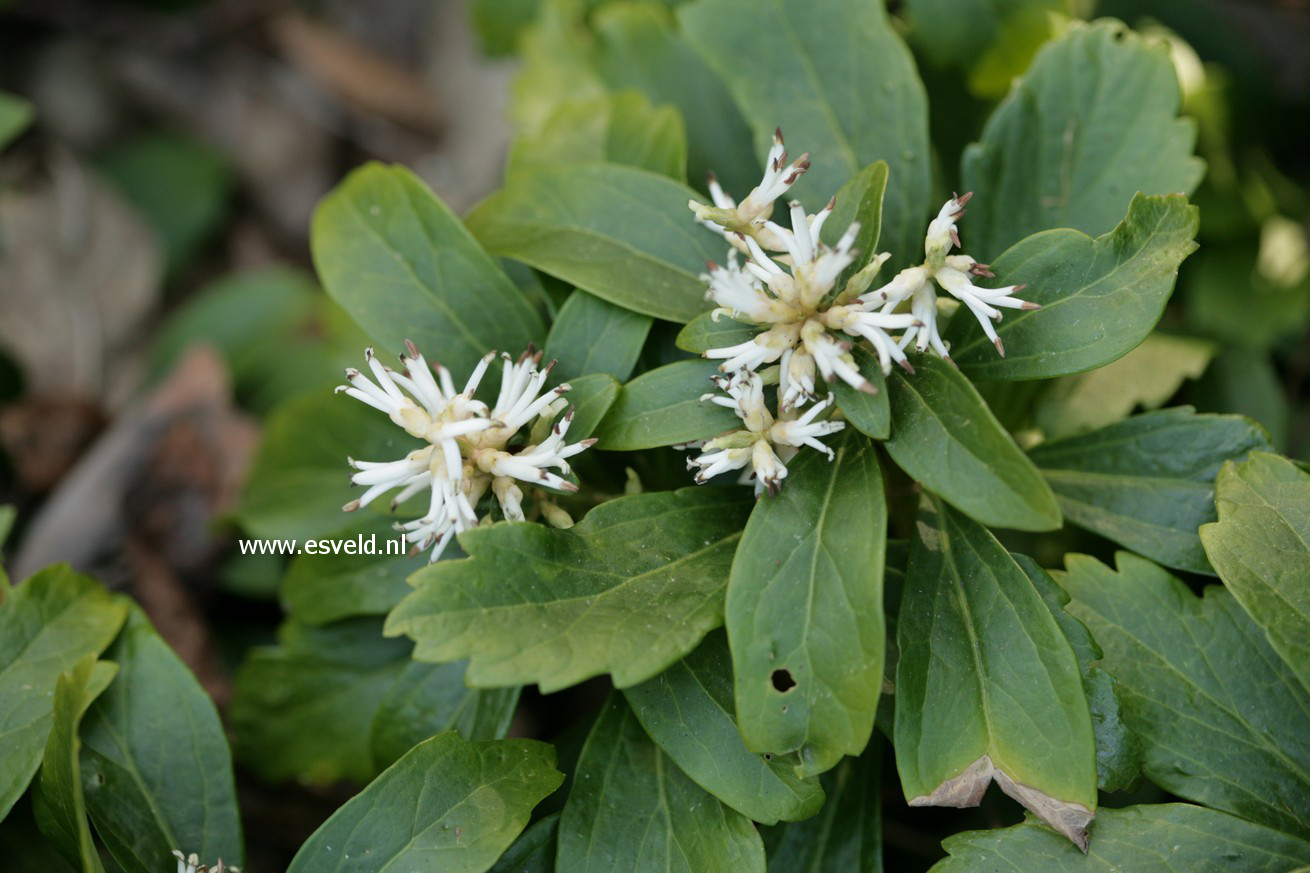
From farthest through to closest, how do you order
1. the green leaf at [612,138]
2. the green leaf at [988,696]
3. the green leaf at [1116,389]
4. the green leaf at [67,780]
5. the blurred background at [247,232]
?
1. the blurred background at [247,232]
2. the green leaf at [1116,389]
3. the green leaf at [612,138]
4. the green leaf at [67,780]
5. the green leaf at [988,696]

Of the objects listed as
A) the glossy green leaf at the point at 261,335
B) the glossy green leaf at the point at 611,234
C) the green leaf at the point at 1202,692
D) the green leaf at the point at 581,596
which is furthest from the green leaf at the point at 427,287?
the glossy green leaf at the point at 261,335

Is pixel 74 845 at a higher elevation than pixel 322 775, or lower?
higher

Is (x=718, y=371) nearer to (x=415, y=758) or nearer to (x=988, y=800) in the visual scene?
(x=415, y=758)

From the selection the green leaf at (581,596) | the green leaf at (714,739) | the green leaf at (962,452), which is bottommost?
the green leaf at (714,739)

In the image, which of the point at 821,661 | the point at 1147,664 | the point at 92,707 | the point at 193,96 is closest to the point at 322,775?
the point at 92,707

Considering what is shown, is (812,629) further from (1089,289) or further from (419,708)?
(419,708)

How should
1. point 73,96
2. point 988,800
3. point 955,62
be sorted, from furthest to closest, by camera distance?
point 73,96 → point 955,62 → point 988,800

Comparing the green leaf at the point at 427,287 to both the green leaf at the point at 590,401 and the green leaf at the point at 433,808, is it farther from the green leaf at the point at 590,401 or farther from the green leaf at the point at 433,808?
the green leaf at the point at 433,808
